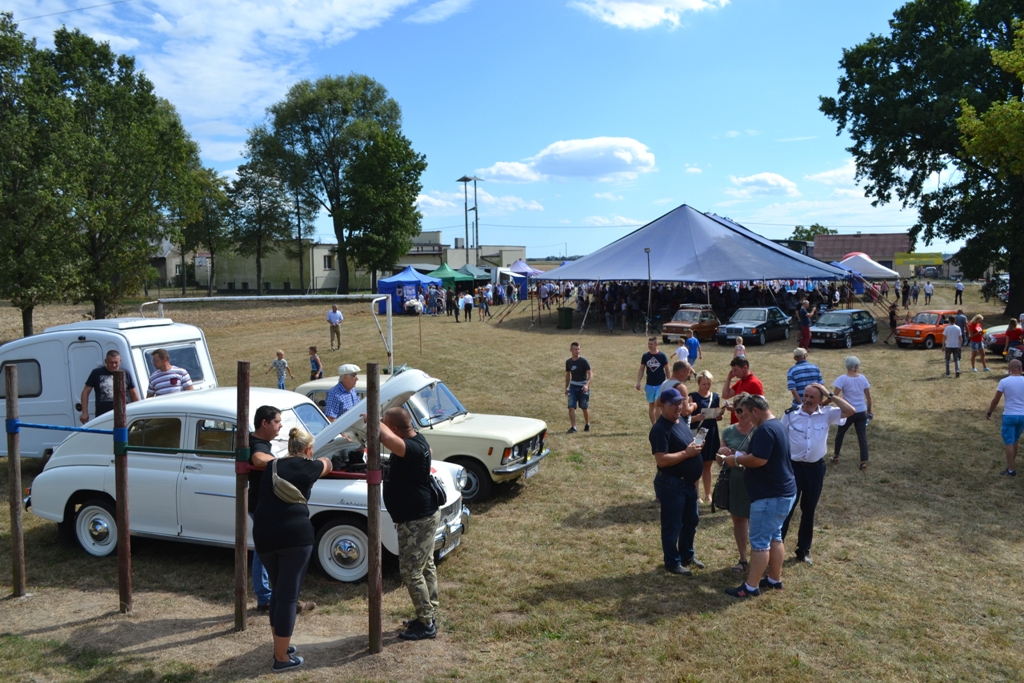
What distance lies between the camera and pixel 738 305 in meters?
35.4

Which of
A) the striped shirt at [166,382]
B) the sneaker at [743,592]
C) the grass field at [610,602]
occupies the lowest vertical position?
the grass field at [610,602]

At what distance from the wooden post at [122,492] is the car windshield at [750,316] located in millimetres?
24453

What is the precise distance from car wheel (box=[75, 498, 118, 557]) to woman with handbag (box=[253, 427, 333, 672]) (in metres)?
3.23

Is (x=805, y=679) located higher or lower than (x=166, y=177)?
lower

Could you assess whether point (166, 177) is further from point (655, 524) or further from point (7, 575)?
point (655, 524)

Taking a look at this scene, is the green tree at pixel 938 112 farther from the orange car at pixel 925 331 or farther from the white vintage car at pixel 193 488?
the white vintage car at pixel 193 488

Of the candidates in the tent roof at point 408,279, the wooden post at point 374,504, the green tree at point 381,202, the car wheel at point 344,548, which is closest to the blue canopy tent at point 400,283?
the tent roof at point 408,279

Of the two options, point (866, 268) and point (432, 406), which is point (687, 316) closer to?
point (866, 268)

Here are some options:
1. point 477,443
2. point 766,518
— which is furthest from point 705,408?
point 477,443

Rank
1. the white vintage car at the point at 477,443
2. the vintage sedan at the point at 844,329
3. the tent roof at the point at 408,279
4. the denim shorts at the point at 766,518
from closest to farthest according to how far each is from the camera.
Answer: the denim shorts at the point at 766,518
the white vintage car at the point at 477,443
the vintage sedan at the point at 844,329
the tent roof at the point at 408,279

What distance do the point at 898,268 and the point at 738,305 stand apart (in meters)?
66.4

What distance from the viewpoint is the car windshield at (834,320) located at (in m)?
26.3

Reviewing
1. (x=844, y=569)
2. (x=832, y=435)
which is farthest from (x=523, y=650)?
(x=832, y=435)

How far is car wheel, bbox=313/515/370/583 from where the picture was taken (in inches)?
262
